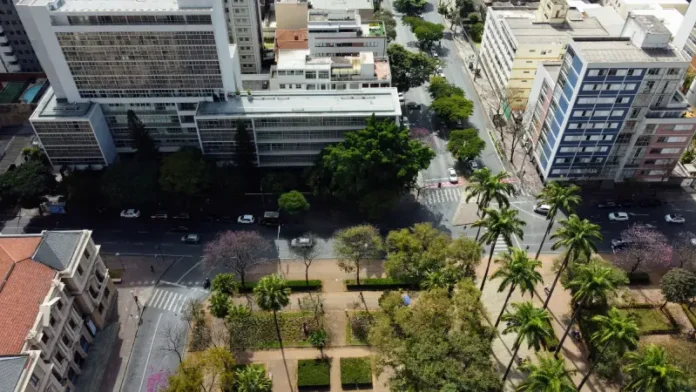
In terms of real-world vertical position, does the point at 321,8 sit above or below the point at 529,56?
above

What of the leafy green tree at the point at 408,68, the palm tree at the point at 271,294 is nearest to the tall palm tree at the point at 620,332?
the palm tree at the point at 271,294

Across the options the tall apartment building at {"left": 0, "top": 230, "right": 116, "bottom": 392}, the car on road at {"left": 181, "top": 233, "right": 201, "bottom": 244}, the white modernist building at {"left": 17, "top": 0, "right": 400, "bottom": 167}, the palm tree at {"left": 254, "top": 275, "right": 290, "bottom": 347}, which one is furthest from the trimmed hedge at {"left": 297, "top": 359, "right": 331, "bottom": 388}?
the white modernist building at {"left": 17, "top": 0, "right": 400, "bottom": 167}

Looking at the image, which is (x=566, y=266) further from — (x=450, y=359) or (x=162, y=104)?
(x=162, y=104)

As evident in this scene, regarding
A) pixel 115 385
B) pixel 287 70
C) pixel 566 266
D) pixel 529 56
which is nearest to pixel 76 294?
pixel 115 385

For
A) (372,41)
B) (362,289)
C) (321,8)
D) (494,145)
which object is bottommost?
(362,289)

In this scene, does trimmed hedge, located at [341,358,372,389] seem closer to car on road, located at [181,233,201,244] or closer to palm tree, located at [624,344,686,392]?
palm tree, located at [624,344,686,392]

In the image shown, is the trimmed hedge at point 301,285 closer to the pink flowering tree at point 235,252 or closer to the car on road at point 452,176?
the pink flowering tree at point 235,252

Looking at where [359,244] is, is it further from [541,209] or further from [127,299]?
[541,209]
